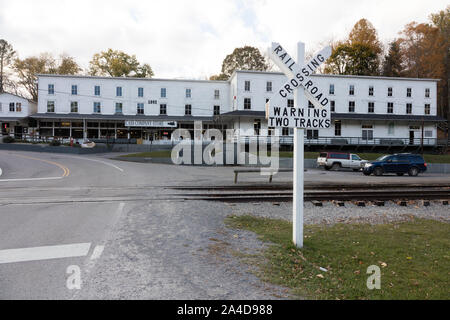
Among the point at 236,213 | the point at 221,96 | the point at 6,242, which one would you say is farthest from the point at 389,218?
the point at 221,96

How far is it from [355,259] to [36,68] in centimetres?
7717

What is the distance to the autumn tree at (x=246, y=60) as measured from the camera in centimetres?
6994

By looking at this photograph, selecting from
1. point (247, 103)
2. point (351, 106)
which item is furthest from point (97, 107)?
point (351, 106)

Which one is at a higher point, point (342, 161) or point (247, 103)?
point (247, 103)

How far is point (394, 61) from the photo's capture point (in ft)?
201

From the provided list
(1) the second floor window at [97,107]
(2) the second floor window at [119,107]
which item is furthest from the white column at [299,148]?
(1) the second floor window at [97,107]

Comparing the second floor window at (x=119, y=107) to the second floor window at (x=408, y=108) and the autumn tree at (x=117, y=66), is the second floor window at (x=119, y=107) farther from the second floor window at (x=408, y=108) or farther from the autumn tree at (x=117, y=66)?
the second floor window at (x=408, y=108)

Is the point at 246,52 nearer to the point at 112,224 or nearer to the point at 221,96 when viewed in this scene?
the point at 221,96

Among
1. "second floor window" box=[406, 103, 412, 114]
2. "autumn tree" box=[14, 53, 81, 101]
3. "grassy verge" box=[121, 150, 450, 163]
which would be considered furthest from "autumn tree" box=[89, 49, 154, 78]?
"second floor window" box=[406, 103, 412, 114]

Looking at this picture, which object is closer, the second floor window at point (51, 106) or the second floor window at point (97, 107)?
the second floor window at point (51, 106)

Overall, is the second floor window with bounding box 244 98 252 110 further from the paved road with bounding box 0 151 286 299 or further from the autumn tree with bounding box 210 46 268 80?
the paved road with bounding box 0 151 286 299

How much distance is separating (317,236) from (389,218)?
12.8 feet

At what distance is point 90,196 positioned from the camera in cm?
1211

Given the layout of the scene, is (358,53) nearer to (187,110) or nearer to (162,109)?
(187,110)
